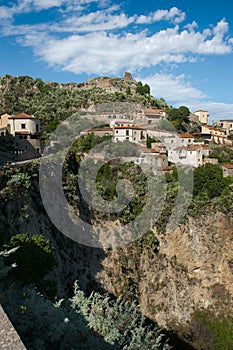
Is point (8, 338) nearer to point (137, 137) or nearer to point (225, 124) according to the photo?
point (137, 137)

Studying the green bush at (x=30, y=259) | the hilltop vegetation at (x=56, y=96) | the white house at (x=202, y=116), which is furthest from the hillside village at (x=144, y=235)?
the white house at (x=202, y=116)

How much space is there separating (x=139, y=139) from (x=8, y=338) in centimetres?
3629

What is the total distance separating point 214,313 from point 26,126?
25995mm

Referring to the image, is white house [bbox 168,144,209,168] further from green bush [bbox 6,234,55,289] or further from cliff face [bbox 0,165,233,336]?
green bush [bbox 6,234,55,289]

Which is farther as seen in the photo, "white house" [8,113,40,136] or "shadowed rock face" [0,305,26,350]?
"white house" [8,113,40,136]

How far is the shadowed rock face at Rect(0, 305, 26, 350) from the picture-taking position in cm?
525

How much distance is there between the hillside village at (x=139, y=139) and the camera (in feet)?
109

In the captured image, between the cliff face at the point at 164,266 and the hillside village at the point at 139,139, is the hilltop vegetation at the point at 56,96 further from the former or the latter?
the cliff face at the point at 164,266

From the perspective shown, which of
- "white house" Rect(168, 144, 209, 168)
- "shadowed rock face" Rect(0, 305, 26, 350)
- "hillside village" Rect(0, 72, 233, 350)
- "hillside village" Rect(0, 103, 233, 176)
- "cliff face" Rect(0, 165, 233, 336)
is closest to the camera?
"shadowed rock face" Rect(0, 305, 26, 350)

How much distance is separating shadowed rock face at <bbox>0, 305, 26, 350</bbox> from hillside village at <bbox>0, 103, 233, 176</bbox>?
23.0 metres

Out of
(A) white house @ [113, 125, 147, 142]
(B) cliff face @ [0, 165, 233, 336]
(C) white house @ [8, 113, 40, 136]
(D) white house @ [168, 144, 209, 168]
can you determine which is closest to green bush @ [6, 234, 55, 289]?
(B) cliff face @ [0, 165, 233, 336]

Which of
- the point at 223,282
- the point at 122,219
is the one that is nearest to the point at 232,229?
the point at 223,282

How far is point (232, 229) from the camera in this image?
1178 inches

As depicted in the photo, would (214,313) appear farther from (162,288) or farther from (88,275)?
(88,275)
